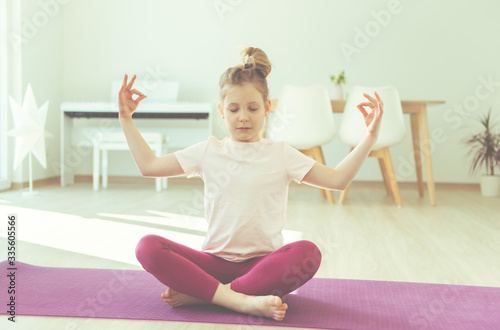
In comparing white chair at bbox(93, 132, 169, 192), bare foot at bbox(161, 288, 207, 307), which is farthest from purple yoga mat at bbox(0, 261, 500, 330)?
white chair at bbox(93, 132, 169, 192)

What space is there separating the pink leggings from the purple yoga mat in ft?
0.21

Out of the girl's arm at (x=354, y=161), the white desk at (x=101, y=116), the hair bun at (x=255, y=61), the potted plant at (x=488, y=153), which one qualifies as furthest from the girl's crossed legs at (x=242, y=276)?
the potted plant at (x=488, y=153)

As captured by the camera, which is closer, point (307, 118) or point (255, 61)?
point (255, 61)

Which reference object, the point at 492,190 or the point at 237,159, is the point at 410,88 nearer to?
the point at 492,190

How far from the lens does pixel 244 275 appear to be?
4.01ft

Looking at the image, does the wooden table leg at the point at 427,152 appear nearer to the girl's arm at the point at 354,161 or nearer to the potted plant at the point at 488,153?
the potted plant at the point at 488,153

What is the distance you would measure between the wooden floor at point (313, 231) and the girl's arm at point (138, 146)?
360mm

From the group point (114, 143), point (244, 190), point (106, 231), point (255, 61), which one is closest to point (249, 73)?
point (255, 61)

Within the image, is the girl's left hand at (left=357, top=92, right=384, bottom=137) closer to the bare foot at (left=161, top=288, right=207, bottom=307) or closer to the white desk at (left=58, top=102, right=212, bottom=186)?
the bare foot at (left=161, top=288, right=207, bottom=307)

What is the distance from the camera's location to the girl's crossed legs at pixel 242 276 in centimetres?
119

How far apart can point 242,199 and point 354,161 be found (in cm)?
29

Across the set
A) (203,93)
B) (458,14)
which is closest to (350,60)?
(458,14)

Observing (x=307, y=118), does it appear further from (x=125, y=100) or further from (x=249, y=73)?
(x=125, y=100)

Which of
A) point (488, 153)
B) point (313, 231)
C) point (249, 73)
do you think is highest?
point (249, 73)
